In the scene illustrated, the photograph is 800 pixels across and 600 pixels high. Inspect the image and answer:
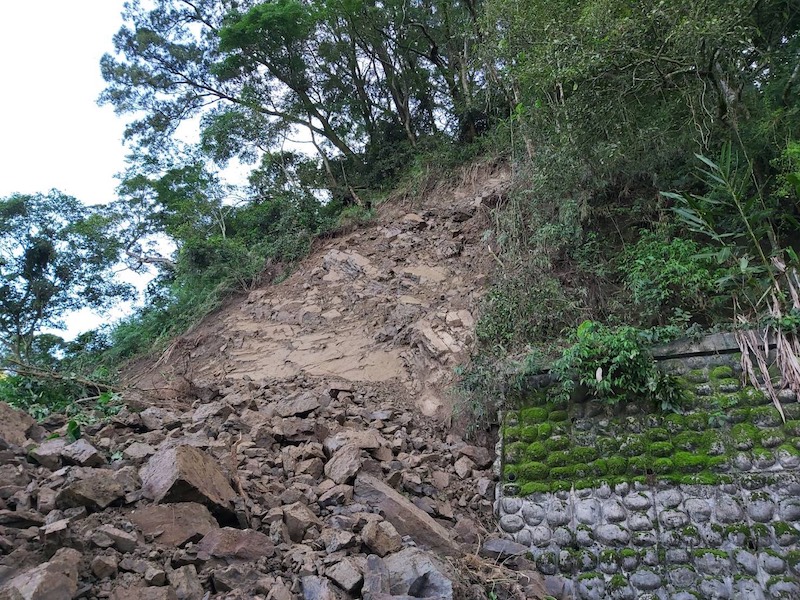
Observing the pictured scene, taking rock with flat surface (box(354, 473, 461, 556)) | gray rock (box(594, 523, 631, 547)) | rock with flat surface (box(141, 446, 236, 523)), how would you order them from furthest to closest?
gray rock (box(594, 523, 631, 547)) < rock with flat surface (box(354, 473, 461, 556)) < rock with flat surface (box(141, 446, 236, 523))

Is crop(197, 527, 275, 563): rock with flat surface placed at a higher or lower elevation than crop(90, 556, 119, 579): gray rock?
lower

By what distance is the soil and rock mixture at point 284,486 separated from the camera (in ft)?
8.29

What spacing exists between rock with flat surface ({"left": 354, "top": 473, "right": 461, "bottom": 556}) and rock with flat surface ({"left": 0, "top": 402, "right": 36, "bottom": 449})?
2482 millimetres

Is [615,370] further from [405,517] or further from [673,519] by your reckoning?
[405,517]

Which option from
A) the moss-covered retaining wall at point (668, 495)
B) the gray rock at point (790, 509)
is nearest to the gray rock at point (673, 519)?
the moss-covered retaining wall at point (668, 495)

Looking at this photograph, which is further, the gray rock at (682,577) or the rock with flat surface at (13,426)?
the rock with flat surface at (13,426)

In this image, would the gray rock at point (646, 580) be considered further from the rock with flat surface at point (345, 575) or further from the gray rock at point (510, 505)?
the rock with flat surface at point (345, 575)

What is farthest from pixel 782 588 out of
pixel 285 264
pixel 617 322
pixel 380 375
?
pixel 285 264

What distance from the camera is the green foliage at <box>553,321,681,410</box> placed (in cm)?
405

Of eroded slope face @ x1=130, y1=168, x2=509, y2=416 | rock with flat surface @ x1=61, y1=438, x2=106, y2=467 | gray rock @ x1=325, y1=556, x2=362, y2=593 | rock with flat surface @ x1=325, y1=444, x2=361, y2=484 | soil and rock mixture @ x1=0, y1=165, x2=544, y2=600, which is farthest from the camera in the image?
eroded slope face @ x1=130, y1=168, x2=509, y2=416

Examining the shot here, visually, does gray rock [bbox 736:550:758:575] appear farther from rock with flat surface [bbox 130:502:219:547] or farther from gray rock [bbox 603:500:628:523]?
rock with flat surface [bbox 130:502:219:547]

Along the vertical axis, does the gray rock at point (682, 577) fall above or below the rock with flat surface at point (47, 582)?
below

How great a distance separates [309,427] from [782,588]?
3619 millimetres

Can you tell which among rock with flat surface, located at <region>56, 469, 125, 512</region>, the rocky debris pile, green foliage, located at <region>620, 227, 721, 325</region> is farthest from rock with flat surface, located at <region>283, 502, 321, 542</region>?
green foliage, located at <region>620, 227, 721, 325</region>
